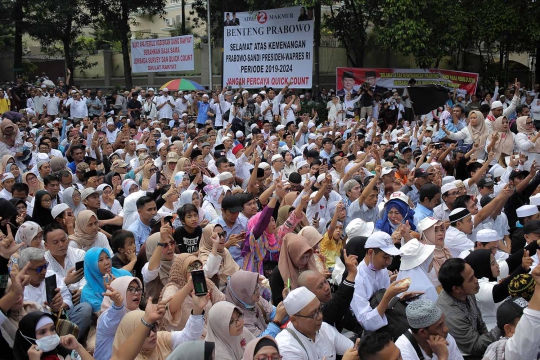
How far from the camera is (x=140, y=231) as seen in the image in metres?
6.24

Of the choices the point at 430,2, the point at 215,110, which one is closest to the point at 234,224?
the point at 215,110

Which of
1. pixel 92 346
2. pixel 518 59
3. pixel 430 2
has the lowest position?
pixel 92 346

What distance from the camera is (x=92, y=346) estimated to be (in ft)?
14.7

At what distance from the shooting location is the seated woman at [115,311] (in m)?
3.99

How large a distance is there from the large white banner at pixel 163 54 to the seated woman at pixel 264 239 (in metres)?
14.5

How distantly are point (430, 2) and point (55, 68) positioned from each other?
17876 mm

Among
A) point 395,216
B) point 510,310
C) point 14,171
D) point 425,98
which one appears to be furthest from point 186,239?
point 425,98

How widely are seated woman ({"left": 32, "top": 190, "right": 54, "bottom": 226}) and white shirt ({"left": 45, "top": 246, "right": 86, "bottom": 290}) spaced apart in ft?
5.29

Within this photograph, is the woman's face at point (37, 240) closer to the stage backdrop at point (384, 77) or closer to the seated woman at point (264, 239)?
the seated woman at point (264, 239)

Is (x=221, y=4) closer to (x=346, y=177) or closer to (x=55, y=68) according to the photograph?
(x=55, y=68)

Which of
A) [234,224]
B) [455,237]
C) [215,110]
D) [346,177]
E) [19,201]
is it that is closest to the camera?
[455,237]

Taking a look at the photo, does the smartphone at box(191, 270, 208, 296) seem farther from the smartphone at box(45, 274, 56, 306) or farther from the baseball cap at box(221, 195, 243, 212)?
the baseball cap at box(221, 195, 243, 212)

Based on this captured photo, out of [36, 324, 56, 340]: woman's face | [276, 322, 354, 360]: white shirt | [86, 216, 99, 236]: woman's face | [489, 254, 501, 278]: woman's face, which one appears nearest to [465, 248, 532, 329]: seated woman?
[489, 254, 501, 278]: woman's face

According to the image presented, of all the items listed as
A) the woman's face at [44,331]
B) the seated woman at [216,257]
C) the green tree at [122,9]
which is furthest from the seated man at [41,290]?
the green tree at [122,9]
